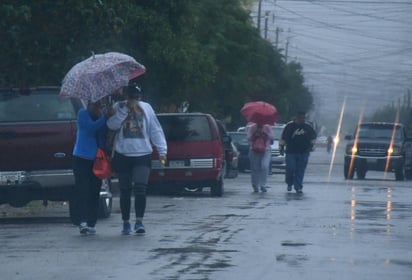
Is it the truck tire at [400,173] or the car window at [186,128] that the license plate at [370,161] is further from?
the car window at [186,128]

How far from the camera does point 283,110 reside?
76938 millimetres

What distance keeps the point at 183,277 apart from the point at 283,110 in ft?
217

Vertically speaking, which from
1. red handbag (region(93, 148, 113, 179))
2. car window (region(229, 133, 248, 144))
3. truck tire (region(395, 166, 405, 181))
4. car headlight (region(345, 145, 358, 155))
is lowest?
truck tire (region(395, 166, 405, 181))

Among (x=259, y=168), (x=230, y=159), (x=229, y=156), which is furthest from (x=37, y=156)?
(x=230, y=159)

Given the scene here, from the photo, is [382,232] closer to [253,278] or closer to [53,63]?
[253,278]

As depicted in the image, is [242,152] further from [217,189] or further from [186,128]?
[217,189]

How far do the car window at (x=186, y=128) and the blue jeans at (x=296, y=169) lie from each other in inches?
97.8

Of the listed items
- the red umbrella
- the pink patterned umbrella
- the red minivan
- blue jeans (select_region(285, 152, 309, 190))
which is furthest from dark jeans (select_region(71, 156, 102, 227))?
the red umbrella

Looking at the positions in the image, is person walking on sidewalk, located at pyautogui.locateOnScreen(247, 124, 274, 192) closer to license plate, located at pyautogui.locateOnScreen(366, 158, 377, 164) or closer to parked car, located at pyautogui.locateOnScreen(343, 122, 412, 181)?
parked car, located at pyautogui.locateOnScreen(343, 122, 412, 181)

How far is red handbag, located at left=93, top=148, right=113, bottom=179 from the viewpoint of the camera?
14773 mm

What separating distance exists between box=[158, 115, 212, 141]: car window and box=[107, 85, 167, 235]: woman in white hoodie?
32.0ft

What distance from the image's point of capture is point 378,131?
39.4 metres

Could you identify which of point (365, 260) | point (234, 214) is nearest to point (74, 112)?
point (234, 214)

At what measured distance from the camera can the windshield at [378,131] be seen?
39125 millimetres
